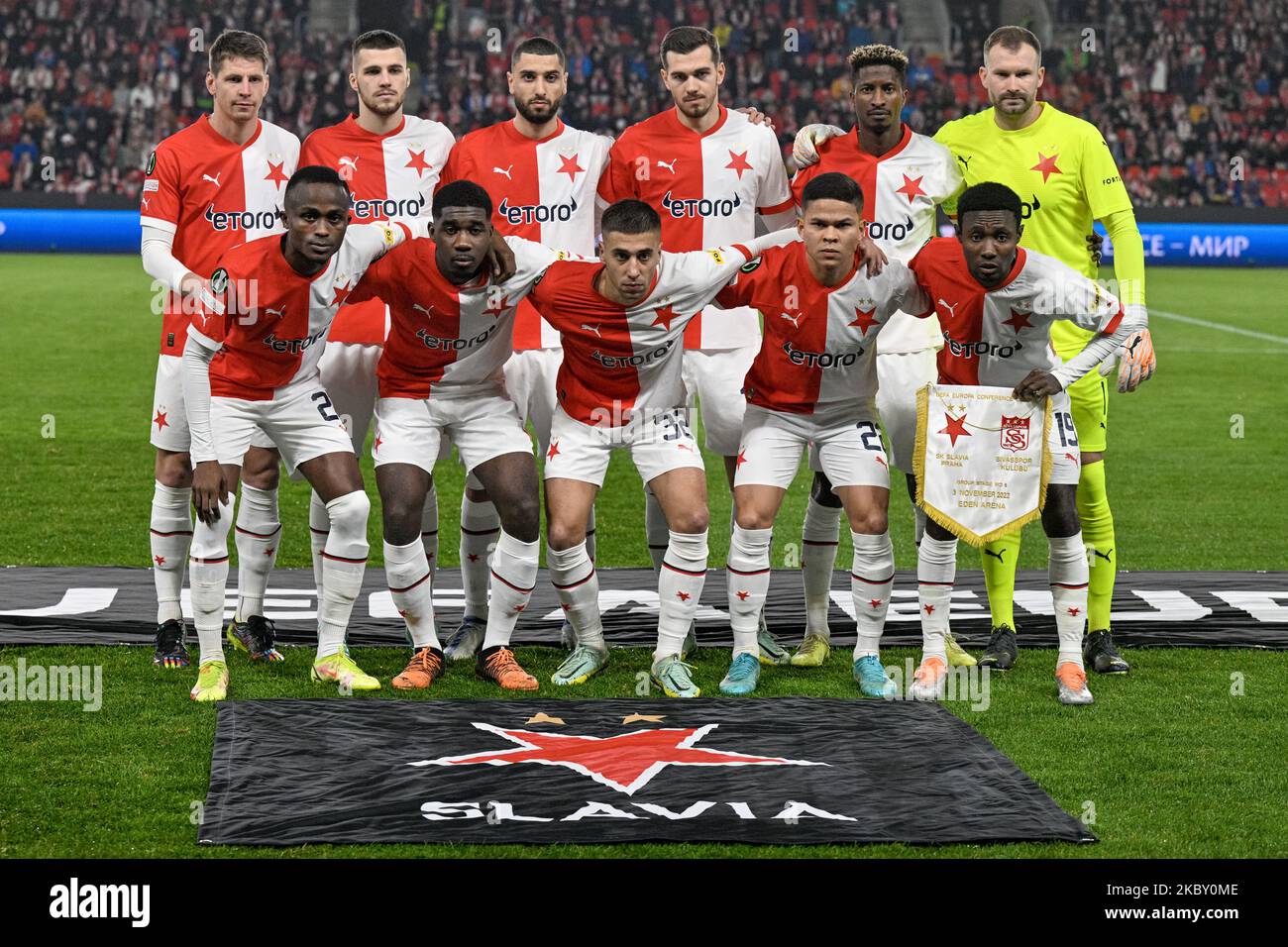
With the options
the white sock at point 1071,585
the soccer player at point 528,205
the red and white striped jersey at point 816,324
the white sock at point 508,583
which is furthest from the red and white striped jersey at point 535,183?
the white sock at point 1071,585

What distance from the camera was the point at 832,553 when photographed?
21.3 ft

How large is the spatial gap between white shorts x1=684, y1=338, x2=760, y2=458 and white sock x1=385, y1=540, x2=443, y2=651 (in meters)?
1.30

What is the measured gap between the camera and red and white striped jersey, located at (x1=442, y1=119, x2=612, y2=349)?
655 cm

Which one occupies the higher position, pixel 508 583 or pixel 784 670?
pixel 508 583

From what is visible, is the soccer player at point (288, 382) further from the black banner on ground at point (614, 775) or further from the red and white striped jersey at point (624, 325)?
the red and white striped jersey at point (624, 325)

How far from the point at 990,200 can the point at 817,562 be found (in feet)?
5.30

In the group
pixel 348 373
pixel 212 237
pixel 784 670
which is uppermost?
pixel 212 237

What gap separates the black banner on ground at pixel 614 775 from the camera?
432cm

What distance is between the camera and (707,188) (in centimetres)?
657

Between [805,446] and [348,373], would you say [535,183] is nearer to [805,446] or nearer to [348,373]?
[348,373]

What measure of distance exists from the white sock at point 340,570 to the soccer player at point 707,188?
1.49 metres

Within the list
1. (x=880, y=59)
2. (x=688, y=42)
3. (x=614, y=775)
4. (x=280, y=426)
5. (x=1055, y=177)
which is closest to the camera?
(x=614, y=775)

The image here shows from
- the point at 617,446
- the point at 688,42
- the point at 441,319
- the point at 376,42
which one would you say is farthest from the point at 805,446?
the point at 376,42
